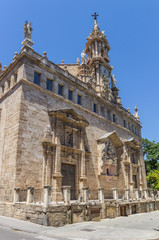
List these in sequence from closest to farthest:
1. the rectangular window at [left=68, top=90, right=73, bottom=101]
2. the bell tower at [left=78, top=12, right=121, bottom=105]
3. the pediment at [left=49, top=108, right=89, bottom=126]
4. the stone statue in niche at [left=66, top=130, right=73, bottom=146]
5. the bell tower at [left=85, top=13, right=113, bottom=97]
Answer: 1. the pediment at [left=49, top=108, right=89, bottom=126]
2. the stone statue in niche at [left=66, top=130, right=73, bottom=146]
3. the rectangular window at [left=68, top=90, right=73, bottom=101]
4. the bell tower at [left=78, top=12, right=121, bottom=105]
5. the bell tower at [left=85, top=13, right=113, bottom=97]

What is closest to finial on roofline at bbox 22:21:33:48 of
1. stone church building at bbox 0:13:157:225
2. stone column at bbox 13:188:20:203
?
stone church building at bbox 0:13:157:225

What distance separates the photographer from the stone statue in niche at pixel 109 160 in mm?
21234

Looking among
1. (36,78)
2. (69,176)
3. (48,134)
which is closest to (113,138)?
(69,176)

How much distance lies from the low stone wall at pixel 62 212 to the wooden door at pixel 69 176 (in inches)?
132

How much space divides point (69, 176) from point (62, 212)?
609 cm

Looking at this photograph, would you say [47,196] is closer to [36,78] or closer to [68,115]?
[68,115]

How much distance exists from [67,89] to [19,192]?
1058 cm

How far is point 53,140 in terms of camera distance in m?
16.3

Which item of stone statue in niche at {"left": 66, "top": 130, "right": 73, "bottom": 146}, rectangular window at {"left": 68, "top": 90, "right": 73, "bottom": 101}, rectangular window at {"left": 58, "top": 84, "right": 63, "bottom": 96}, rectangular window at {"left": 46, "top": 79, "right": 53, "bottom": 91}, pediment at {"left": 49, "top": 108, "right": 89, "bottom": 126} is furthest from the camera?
rectangular window at {"left": 68, "top": 90, "right": 73, "bottom": 101}

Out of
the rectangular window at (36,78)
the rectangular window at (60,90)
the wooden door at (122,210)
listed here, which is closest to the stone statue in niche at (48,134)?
the rectangular window at (36,78)

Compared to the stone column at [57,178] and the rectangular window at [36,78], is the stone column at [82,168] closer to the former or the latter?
the stone column at [57,178]

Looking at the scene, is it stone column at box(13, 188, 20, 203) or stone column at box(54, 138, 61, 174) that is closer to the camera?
stone column at box(13, 188, 20, 203)

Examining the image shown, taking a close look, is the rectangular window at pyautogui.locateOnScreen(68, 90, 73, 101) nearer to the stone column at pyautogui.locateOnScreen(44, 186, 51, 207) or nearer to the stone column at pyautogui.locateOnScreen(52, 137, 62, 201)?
the stone column at pyautogui.locateOnScreen(52, 137, 62, 201)

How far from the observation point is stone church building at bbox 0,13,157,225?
44.6ft
